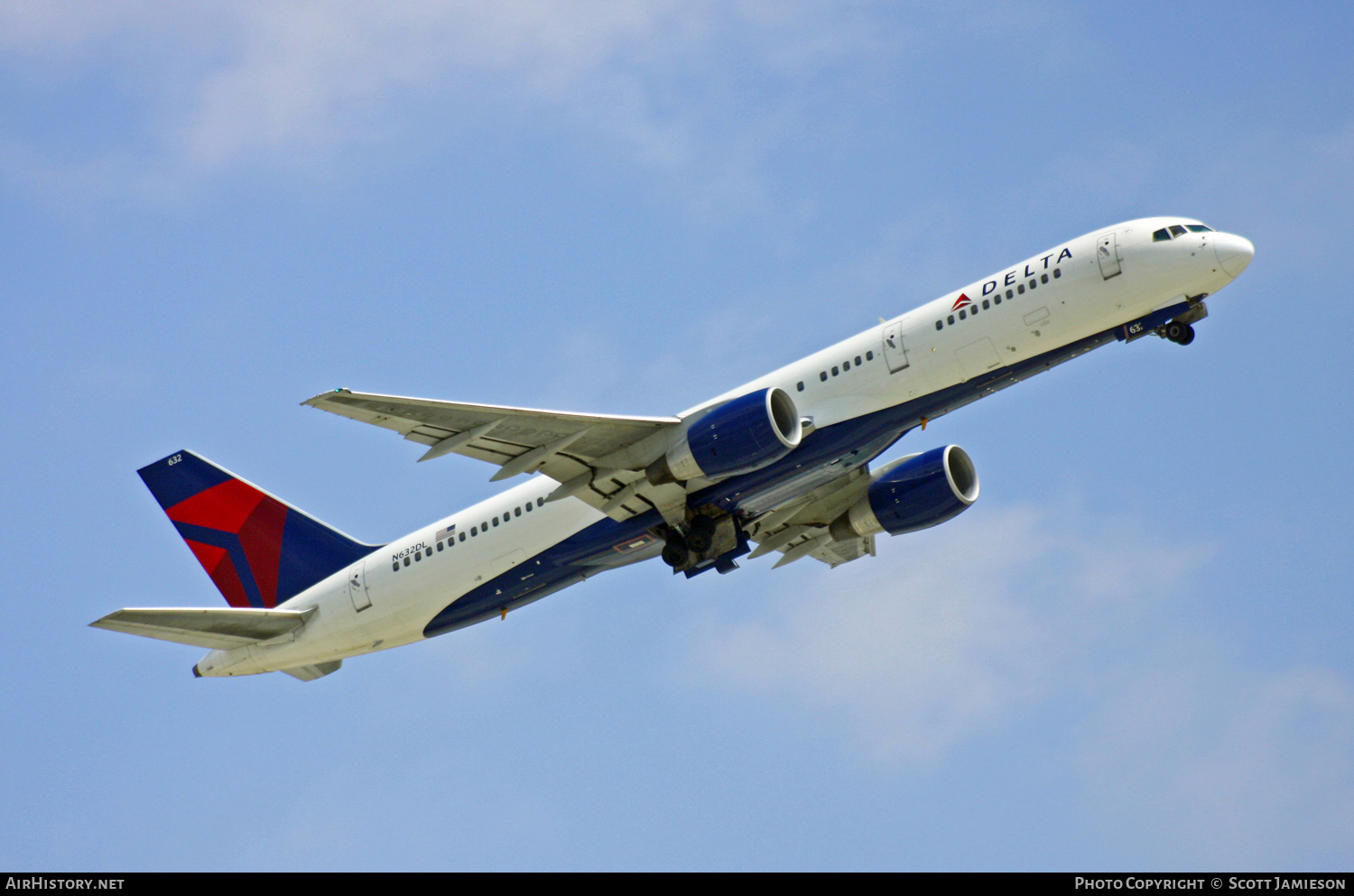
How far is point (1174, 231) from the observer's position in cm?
2961

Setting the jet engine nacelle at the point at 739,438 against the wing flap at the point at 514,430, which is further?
the jet engine nacelle at the point at 739,438

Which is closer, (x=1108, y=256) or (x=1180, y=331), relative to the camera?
(x=1108, y=256)

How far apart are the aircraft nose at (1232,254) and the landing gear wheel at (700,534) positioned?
12792mm

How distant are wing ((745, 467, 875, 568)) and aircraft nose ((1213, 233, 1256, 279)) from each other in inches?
428

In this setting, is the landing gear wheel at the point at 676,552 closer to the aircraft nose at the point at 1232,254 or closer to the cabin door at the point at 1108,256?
the cabin door at the point at 1108,256

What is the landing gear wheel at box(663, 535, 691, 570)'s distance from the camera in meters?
33.6

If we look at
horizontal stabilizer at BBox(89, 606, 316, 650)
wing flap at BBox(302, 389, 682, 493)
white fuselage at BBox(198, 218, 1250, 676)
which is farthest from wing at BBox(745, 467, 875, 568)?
horizontal stabilizer at BBox(89, 606, 316, 650)

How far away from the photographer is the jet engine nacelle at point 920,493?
118ft

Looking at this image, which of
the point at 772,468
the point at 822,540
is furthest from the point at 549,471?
the point at 822,540

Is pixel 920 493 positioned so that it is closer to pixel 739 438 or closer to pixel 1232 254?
pixel 739 438

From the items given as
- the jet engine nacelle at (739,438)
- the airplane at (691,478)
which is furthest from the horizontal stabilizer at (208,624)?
the jet engine nacelle at (739,438)

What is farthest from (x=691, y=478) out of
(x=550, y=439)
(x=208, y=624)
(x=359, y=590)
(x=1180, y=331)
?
(x=208, y=624)

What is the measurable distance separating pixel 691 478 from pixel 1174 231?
1176 cm

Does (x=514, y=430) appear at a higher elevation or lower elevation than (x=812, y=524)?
lower
